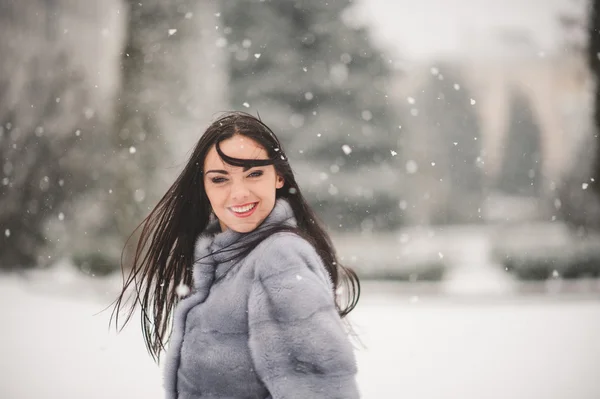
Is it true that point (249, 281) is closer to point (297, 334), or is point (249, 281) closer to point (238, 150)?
point (297, 334)

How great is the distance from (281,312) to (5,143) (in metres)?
11.4

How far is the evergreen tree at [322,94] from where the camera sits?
1124cm

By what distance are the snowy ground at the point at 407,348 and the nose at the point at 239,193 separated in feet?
9.81

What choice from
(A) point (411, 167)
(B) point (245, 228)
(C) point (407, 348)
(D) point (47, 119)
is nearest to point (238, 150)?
(B) point (245, 228)

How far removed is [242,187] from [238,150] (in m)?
0.11

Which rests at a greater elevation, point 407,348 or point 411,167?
point 411,167

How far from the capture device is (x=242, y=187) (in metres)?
1.69

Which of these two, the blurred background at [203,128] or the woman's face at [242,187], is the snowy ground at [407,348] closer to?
the blurred background at [203,128]

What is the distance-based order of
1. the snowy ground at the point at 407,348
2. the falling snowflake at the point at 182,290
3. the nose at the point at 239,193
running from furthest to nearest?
the snowy ground at the point at 407,348 → the falling snowflake at the point at 182,290 → the nose at the point at 239,193

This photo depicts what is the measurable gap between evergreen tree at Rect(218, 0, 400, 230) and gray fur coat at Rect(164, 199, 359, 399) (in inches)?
368

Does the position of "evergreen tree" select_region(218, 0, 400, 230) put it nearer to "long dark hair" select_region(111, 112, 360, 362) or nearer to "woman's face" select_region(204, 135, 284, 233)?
"long dark hair" select_region(111, 112, 360, 362)

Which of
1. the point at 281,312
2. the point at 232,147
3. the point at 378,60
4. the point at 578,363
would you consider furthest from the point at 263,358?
the point at 378,60

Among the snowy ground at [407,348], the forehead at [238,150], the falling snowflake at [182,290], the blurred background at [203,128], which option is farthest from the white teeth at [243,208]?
the blurred background at [203,128]

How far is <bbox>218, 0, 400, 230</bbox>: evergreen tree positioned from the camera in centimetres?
1124
